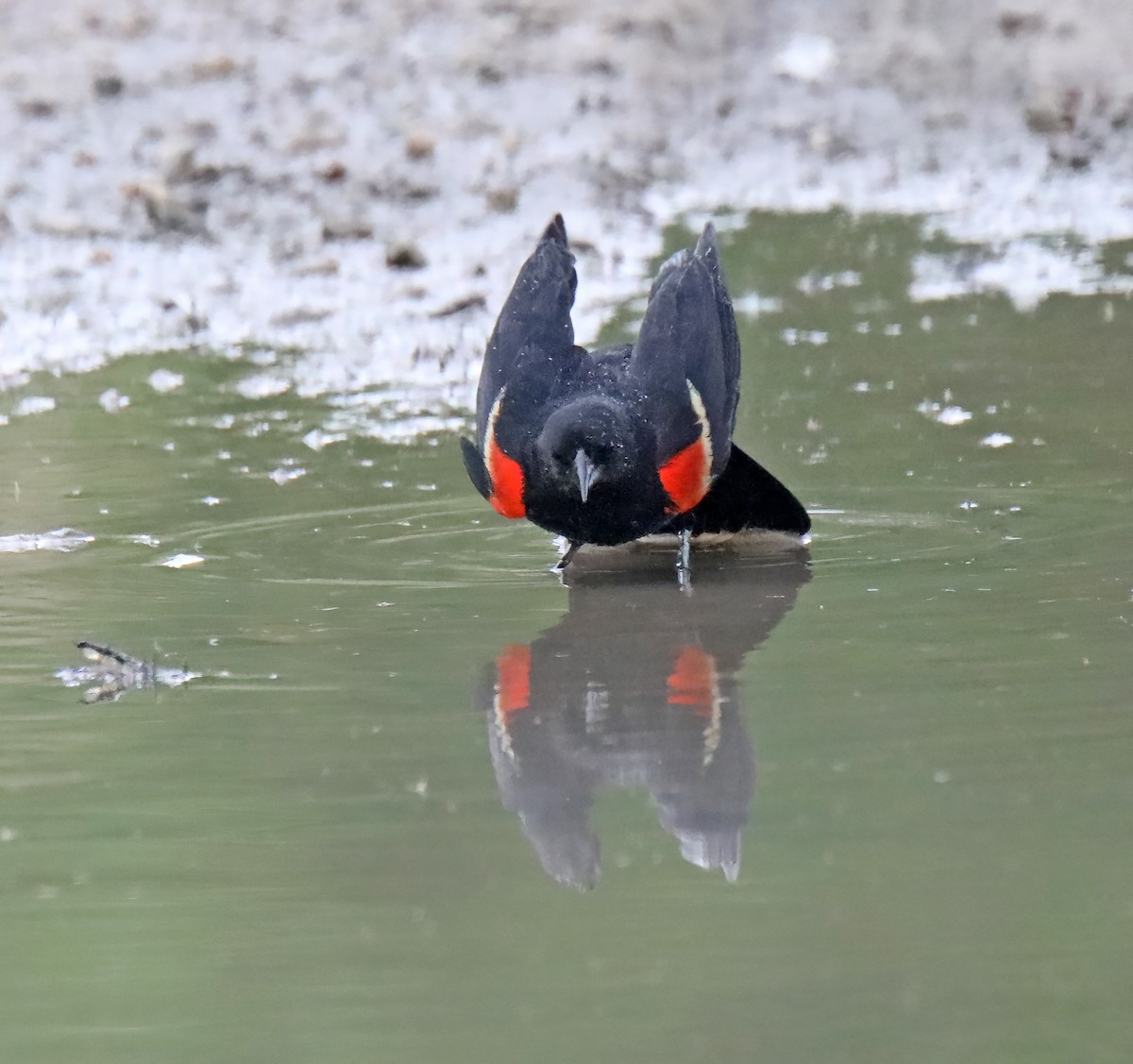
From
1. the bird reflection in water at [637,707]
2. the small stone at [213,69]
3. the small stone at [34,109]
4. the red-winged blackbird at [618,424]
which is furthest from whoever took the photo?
the small stone at [213,69]

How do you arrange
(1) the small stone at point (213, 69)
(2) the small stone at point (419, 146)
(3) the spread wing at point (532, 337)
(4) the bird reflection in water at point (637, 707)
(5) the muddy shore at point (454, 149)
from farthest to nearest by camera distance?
(1) the small stone at point (213, 69)
(2) the small stone at point (419, 146)
(5) the muddy shore at point (454, 149)
(3) the spread wing at point (532, 337)
(4) the bird reflection in water at point (637, 707)

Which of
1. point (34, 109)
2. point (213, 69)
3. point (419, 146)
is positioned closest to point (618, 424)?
point (419, 146)

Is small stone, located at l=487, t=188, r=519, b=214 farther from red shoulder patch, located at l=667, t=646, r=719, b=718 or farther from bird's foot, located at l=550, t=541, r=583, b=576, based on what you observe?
red shoulder patch, located at l=667, t=646, r=719, b=718

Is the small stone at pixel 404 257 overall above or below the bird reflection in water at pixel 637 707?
above

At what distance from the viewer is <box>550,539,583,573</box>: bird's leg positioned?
4902 mm

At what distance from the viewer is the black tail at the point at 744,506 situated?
497 cm

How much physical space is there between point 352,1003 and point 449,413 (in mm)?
4107

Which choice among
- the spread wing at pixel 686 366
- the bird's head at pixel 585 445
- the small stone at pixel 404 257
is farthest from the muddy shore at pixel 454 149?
the bird's head at pixel 585 445

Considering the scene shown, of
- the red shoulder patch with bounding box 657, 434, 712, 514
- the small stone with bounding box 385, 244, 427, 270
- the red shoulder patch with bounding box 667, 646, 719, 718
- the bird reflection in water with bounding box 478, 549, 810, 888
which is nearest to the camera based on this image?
the bird reflection in water with bounding box 478, 549, 810, 888

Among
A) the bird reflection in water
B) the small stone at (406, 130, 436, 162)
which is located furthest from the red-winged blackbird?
the small stone at (406, 130, 436, 162)

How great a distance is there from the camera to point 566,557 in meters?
4.99

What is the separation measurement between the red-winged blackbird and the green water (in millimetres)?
160

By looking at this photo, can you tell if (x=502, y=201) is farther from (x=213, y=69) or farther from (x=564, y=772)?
(x=564, y=772)

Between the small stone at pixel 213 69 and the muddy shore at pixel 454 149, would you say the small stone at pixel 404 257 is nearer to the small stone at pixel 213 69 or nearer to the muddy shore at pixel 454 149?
the muddy shore at pixel 454 149
